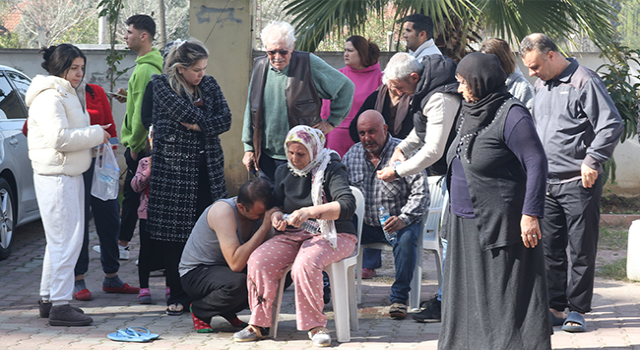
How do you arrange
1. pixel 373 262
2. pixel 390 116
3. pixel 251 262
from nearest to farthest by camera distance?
1. pixel 251 262
2. pixel 390 116
3. pixel 373 262

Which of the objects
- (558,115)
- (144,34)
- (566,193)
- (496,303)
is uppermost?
(144,34)

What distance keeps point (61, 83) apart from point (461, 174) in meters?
2.68

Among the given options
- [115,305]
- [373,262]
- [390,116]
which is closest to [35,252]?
[115,305]

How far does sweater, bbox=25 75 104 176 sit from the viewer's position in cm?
425

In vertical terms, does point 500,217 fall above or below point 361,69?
below

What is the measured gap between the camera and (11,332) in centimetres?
421

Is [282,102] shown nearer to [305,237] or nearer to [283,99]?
[283,99]

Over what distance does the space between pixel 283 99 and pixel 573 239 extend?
228 centimetres

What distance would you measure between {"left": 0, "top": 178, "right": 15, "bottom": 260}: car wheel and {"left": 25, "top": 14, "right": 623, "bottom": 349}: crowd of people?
1620mm

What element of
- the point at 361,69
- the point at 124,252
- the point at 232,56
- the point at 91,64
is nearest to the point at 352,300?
the point at 361,69

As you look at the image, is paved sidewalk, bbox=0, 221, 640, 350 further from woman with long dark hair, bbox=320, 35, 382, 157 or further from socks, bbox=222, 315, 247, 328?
woman with long dark hair, bbox=320, 35, 382, 157

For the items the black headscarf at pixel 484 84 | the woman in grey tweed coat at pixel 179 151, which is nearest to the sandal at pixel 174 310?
the woman in grey tweed coat at pixel 179 151

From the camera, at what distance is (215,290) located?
4184mm

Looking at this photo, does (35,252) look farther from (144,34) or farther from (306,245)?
(306,245)
